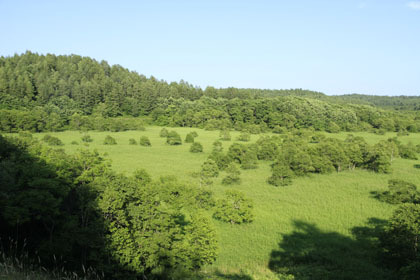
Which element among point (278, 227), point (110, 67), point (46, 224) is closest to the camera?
point (46, 224)

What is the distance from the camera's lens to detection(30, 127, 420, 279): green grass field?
69.7ft

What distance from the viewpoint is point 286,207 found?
3055 cm

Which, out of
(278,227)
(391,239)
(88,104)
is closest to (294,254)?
(278,227)

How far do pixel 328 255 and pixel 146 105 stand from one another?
10737 cm

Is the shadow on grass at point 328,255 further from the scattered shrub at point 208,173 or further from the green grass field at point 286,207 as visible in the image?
the scattered shrub at point 208,173

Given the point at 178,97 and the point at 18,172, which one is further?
the point at 178,97

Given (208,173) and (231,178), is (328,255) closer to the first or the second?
(231,178)

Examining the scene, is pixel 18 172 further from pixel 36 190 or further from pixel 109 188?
pixel 109 188

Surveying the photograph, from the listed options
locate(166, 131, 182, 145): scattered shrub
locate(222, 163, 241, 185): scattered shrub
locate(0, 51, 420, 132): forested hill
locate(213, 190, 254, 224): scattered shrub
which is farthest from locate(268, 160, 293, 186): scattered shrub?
locate(0, 51, 420, 132): forested hill

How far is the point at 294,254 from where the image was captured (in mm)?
20844

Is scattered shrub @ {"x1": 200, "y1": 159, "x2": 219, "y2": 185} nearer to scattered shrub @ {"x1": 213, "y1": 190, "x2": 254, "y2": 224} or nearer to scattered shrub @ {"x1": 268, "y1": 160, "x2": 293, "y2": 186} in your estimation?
scattered shrub @ {"x1": 268, "y1": 160, "x2": 293, "y2": 186}

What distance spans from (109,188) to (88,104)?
104m

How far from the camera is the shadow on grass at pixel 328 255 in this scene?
17.8m

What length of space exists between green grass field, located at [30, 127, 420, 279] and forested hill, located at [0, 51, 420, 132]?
51.4 metres
